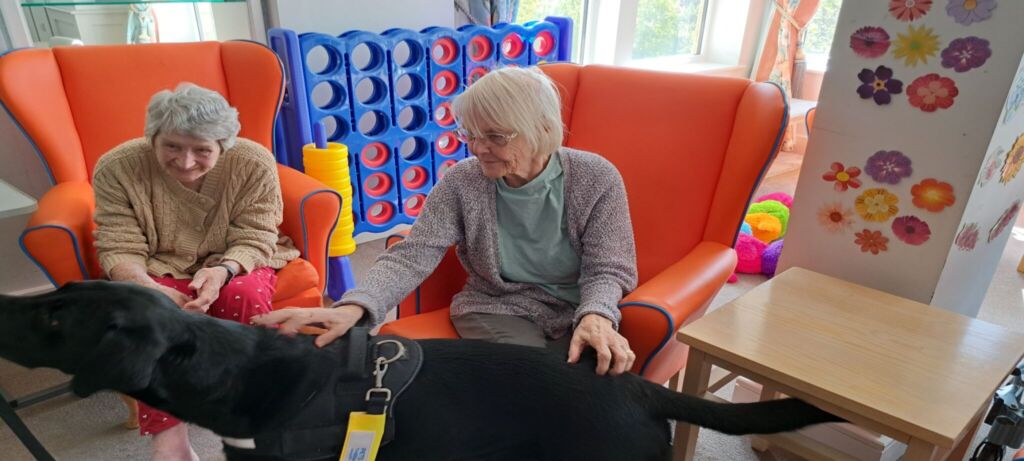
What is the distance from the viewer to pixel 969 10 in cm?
126

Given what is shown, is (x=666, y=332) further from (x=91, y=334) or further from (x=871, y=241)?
(x=91, y=334)

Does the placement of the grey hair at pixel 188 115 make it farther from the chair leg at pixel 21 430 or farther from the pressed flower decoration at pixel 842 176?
the pressed flower decoration at pixel 842 176

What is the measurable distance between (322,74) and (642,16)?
263 centimetres

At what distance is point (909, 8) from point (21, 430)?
7.40 feet

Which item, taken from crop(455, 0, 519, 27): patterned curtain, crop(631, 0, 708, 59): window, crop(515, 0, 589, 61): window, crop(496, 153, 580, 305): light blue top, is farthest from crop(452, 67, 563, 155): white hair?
crop(631, 0, 708, 59): window

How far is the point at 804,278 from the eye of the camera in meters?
1.50

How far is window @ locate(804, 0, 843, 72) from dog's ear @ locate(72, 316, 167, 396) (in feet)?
16.8

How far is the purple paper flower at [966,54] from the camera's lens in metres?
1.26

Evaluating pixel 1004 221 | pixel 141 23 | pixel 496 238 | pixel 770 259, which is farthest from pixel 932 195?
pixel 141 23

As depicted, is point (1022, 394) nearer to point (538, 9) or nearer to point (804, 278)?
point (804, 278)

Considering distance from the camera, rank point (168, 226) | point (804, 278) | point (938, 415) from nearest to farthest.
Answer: point (938, 415)
point (804, 278)
point (168, 226)

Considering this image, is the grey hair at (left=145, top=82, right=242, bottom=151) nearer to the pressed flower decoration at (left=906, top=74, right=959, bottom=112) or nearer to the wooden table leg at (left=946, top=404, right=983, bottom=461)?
the pressed flower decoration at (left=906, top=74, right=959, bottom=112)

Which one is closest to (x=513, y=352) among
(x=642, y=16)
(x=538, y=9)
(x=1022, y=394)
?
(x=1022, y=394)

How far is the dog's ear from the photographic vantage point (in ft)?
2.72
